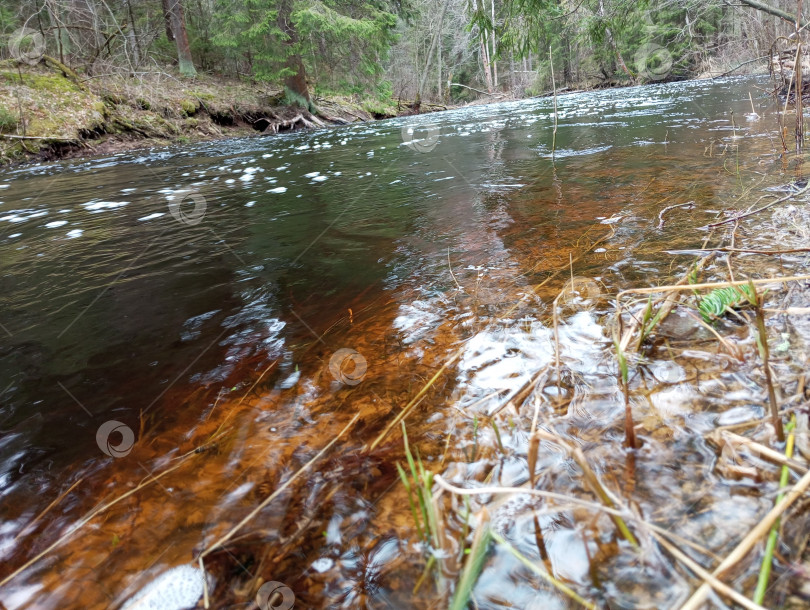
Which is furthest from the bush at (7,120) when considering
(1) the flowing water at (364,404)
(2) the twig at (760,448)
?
(2) the twig at (760,448)

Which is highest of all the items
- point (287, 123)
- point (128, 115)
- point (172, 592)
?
point (128, 115)

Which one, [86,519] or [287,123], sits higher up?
[287,123]

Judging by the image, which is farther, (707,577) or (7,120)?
(7,120)

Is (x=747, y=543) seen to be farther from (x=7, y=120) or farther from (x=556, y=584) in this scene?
(x=7, y=120)

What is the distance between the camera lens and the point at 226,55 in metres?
19.1

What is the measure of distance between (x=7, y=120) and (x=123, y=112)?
3.16 meters

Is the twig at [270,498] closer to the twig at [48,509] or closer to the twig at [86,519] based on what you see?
the twig at [86,519]

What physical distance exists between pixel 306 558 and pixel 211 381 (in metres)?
0.98

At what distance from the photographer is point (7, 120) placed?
10.5m

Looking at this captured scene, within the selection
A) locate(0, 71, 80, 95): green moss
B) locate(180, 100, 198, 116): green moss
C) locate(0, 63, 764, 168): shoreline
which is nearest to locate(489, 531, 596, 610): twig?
locate(0, 63, 764, 168): shoreline

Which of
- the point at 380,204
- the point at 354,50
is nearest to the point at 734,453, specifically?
the point at 380,204

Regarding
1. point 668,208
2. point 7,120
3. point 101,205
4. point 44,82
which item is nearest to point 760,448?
point 668,208

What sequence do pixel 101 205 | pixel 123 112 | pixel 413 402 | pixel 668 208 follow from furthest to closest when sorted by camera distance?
1. pixel 123 112
2. pixel 101 205
3. pixel 668 208
4. pixel 413 402

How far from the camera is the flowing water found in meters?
0.90
